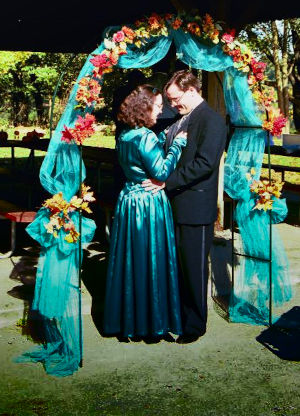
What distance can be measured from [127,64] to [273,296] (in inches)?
95.3

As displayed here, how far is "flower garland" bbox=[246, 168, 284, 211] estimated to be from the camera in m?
5.14

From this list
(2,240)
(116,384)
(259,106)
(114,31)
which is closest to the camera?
(116,384)

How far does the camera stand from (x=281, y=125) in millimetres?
4977

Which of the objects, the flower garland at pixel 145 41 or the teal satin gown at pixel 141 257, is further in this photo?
the teal satin gown at pixel 141 257

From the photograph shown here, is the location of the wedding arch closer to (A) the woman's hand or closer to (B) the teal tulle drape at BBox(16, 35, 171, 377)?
(B) the teal tulle drape at BBox(16, 35, 171, 377)

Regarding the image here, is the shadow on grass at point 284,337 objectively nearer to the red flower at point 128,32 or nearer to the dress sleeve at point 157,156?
the dress sleeve at point 157,156

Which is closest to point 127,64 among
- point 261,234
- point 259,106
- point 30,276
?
point 259,106

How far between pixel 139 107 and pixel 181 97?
38cm

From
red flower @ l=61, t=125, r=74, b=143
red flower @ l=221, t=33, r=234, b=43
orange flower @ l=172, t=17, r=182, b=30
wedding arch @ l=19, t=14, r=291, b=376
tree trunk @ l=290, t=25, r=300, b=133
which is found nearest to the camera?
red flower @ l=61, t=125, r=74, b=143

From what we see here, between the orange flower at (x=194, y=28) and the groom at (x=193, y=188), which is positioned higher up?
the orange flower at (x=194, y=28)

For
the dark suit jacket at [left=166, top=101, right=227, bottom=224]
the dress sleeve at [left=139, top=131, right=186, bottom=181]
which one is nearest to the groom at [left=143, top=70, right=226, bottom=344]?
the dark suit jacket at [left=166, top=101, right=227, bottom=224]

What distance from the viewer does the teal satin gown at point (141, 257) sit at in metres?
4.62

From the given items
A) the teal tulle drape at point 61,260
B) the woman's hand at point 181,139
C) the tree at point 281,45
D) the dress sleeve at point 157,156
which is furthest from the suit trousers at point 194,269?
the tree at point 281,45

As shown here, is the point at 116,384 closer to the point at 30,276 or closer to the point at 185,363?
the point at 185,363
